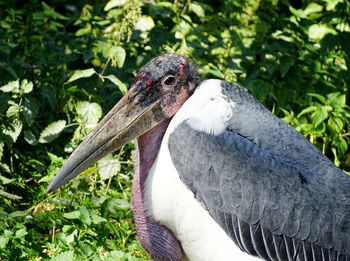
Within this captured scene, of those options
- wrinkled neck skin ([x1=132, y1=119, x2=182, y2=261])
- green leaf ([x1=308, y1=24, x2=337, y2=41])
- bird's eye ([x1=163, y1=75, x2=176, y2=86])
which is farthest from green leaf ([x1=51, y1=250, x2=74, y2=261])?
green leaf ([x1=308, y1=24, x2=337, y2=41])

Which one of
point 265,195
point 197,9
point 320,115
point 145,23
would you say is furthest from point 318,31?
point 265,195

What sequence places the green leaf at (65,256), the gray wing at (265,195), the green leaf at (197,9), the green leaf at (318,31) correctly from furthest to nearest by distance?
1. the green leaf at (318,31)
2. the green leaf at (197,9)
3. the green leaf at (65,256)
4. the gray wing at (265,195)

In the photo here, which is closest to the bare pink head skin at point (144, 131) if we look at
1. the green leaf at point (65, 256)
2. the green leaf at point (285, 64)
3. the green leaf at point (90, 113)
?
the green leaf at point (65, 256)

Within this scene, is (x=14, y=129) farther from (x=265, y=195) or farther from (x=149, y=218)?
(x=265, y=195)

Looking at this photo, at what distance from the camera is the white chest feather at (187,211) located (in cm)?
387

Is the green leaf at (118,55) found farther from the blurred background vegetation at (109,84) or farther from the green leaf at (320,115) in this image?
the green leaf at (320,115)

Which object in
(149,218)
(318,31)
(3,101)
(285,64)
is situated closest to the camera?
(149,218)

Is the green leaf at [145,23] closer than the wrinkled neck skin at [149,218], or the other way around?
the wrinkled neck skin at [149,218]

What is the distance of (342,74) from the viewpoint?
6.38m

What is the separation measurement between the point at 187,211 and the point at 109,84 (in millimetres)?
2211

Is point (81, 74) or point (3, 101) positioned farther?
point (81, 74)

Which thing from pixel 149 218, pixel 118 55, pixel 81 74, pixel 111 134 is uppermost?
pixel 111 134

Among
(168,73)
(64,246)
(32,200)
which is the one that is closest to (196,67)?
(168,73)

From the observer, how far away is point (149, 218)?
4.07 m
